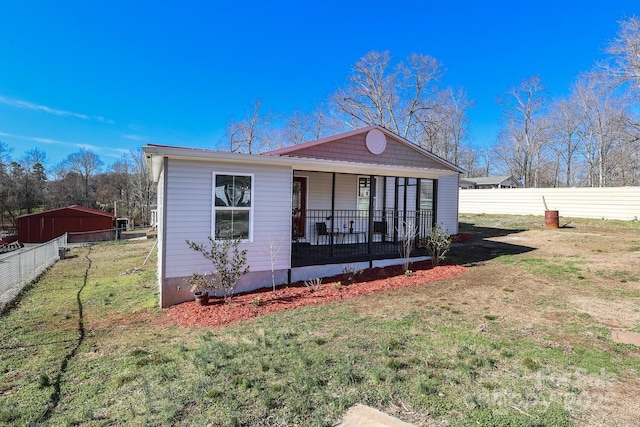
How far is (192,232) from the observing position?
6.18 metres

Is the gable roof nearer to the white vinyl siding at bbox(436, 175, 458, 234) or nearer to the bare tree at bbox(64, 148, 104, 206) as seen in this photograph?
the white vinyl siding at bbox(436, 175, 458, 234)

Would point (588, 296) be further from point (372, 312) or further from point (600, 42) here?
point (600, 42)

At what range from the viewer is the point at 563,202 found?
62.5ft

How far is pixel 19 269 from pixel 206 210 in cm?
627

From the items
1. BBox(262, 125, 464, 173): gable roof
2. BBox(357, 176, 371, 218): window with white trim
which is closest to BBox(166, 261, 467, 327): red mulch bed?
BBox(357, 176, 371, 218): window with white trim

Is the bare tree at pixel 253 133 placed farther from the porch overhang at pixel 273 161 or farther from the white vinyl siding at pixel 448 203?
the porch overhang at pixel 273 161

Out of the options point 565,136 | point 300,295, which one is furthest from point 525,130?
point 300,295

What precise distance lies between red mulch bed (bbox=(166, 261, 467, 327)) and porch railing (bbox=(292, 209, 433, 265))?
0.71m

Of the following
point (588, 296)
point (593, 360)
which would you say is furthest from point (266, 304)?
point (588, 296)

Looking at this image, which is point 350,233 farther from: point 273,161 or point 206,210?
point 206,210

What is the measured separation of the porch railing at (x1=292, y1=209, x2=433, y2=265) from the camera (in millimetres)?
8430

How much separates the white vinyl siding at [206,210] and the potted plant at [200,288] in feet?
0.97

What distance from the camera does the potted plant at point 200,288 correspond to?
592 cm

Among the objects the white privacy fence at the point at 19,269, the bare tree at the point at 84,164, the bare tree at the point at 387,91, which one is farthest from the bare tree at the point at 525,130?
the bare tree at the point at 84,164
